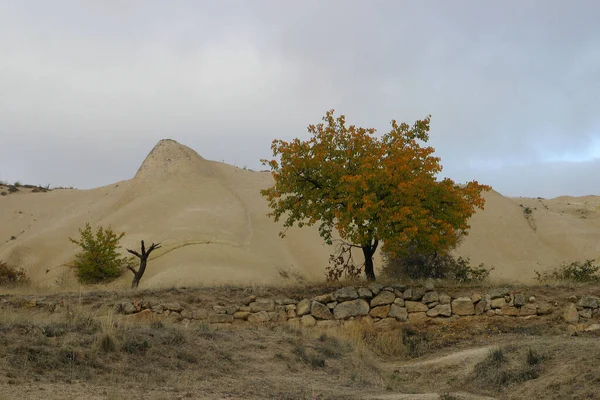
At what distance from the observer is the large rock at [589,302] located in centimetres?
1583

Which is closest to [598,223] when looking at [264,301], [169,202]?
[169,202]

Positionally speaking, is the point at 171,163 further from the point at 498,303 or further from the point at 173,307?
the point at 498,303

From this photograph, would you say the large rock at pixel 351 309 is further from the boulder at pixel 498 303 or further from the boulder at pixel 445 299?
the boulder at pixel 498 303

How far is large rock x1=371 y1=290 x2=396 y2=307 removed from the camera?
16928mm

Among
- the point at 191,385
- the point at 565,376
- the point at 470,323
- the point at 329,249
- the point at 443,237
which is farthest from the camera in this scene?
the point at 329,249

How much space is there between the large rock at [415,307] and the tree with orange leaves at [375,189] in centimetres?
168

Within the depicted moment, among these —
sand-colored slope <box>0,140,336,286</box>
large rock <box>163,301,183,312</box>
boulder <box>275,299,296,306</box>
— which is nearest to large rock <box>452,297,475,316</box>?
boulder <box>275,299,296,306</box>

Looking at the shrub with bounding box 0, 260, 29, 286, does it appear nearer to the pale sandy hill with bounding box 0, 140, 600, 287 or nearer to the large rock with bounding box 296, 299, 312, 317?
the pale sandy hill with bounding box 0, 140, 600, 287

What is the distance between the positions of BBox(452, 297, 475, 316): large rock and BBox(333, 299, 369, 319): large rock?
253 cm

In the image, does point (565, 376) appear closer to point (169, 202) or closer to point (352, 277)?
point (352, 277)

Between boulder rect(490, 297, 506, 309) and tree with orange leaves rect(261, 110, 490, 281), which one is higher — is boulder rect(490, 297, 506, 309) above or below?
below

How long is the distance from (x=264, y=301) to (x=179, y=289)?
2.91m

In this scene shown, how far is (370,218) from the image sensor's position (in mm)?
17953

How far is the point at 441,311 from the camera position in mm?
16625
